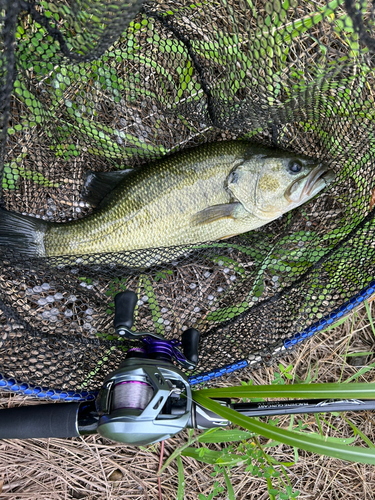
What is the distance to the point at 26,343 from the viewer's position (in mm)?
1925

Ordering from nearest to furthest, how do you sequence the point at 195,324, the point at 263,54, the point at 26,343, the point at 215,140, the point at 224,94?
the point at 263,54, the point at 26,343, the point at 224,94, the point at 195,324, the point at 215,140

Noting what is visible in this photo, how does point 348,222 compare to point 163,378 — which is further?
point 348,222

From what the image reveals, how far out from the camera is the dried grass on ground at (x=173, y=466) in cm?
231

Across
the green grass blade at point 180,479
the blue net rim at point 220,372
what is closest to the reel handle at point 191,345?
the blue net rim at point 220,372

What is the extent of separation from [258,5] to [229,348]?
1761mm

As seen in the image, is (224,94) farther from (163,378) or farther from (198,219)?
(163,378)

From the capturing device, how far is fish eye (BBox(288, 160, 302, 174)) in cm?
215

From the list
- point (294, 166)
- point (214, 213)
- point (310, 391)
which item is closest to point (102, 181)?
point (214, 213)

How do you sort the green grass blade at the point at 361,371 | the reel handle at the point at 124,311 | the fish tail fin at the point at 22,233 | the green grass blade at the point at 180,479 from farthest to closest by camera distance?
1. the green grass blade at the point at 361,371
2. the green grass blade at the point at 180,479
3. the fish tail fin at the point at 22,233
4. the reel handle at the point at 124,311

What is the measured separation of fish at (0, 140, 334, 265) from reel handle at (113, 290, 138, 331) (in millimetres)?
533

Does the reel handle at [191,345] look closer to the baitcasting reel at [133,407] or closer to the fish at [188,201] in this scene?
the baitcasting reel at [133,407]

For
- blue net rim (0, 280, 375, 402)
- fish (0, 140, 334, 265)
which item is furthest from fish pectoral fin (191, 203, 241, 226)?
blue net rim (0, 280, 375, 402)

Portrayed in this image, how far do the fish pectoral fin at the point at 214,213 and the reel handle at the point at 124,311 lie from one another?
71 centimetres

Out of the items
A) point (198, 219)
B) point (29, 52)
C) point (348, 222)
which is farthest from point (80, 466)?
point (29, 52)
